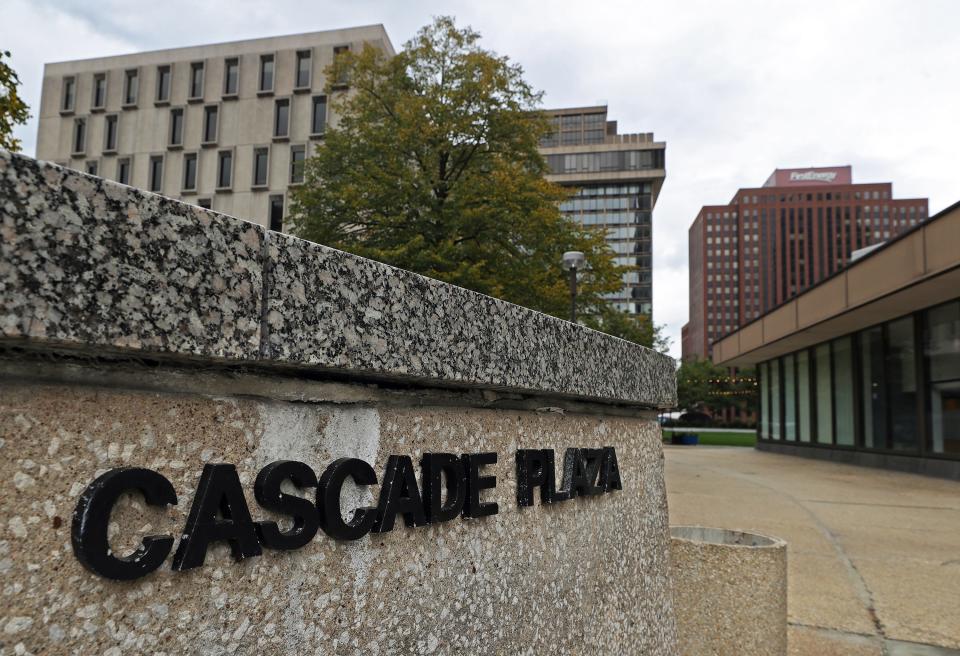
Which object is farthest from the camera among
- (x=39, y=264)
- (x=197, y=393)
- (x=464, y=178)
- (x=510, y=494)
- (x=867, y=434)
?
(x=867, y=434)

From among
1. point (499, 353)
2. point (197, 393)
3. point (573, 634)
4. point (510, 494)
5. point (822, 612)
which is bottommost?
point (822, 612)

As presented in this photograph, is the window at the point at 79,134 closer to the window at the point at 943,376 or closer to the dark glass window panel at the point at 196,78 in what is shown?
the dark glass window panel at the point at 196,78

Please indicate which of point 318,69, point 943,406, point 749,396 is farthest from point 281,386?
point 749,396

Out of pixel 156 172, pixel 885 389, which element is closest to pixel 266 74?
pixel 156 172

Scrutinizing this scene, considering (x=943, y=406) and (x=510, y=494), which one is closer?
(x=510, y=494)

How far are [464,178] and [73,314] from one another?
17631 millimetres

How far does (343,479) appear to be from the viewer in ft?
4.26

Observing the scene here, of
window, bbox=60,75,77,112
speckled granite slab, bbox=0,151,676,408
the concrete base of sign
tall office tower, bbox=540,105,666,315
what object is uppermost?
tall office tower, bbox=540,105,666,315

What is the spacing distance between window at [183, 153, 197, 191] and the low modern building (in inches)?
1456

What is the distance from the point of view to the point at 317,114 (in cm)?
4628

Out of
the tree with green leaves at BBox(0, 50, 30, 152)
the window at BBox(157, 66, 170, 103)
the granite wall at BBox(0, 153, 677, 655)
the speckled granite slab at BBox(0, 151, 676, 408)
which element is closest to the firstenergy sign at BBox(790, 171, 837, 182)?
the window at BBox(157, 66, 170, 103)

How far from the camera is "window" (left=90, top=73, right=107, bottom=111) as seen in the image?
48719mm

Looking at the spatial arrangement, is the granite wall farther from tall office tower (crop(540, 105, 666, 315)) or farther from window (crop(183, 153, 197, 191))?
tall office tower (crop(540, 105, 666, 315))

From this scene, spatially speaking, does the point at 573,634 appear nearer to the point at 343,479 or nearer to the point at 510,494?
the point at 510,494
